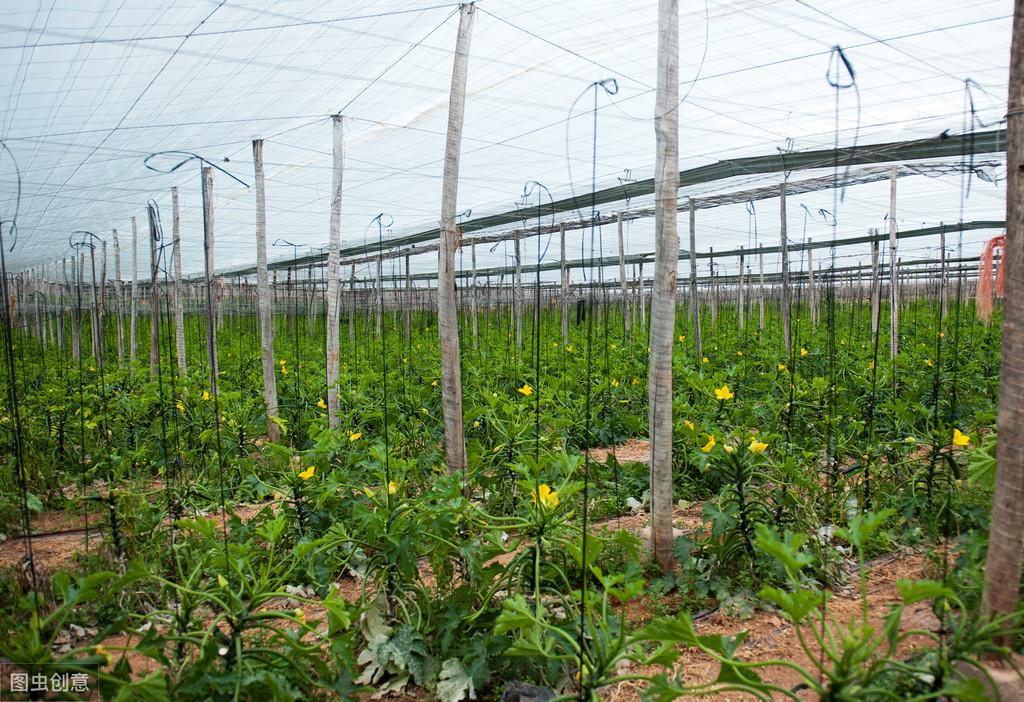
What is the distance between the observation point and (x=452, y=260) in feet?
13.1

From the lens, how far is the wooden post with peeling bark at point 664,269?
3221 mm

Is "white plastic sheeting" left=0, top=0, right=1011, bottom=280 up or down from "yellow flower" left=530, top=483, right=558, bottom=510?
up

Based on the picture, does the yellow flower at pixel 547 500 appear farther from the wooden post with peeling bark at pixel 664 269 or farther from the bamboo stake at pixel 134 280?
the bamboo stake at pixel 134 280

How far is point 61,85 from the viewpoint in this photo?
4.55 metres

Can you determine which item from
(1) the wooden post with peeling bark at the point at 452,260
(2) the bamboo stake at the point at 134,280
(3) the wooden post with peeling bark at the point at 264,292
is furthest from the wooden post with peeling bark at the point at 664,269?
(2) the bamboo stake at the point at 134,280

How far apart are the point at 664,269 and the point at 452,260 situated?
4.68ft

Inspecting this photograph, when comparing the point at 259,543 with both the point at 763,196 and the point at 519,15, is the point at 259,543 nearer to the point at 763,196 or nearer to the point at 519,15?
the point at 519,15

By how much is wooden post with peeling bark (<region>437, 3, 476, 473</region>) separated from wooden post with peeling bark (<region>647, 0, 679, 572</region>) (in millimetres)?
1316

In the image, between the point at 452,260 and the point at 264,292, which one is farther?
the point at 264,292

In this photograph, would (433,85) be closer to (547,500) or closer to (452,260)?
(452,260)

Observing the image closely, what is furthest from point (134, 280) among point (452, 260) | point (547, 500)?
point (547, 500)

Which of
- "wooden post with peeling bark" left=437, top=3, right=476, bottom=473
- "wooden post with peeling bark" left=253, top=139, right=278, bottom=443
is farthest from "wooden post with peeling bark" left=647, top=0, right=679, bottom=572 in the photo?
"wooden post with peeling bark" left=253, top=139, right=278, bottom=443

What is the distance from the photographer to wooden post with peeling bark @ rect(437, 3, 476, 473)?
400 cm

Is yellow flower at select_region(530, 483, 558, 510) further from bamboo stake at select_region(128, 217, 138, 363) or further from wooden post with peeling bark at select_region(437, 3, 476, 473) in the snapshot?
bamboo stake at select_region(128, 217, 138, 363)
